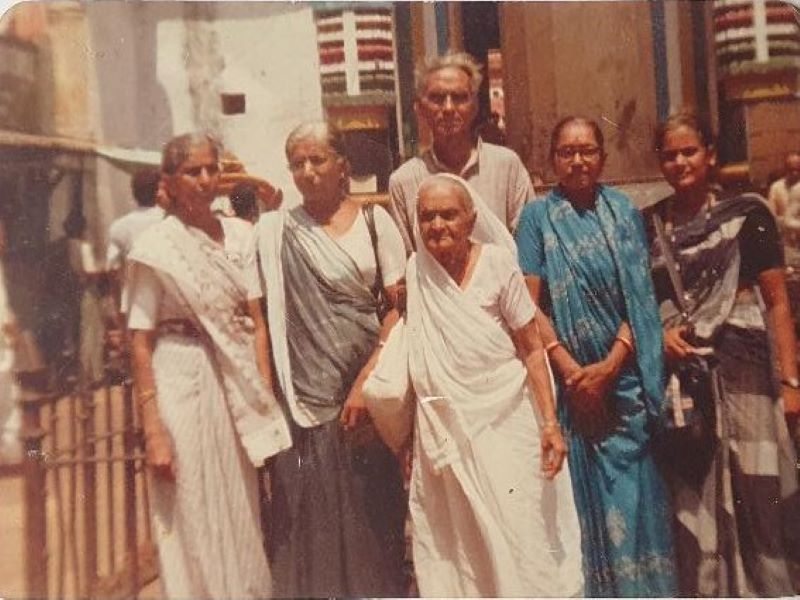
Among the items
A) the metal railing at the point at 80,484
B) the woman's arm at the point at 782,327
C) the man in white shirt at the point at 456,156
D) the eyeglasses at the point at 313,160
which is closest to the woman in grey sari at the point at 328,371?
the eyeglasses at the point at 313,160

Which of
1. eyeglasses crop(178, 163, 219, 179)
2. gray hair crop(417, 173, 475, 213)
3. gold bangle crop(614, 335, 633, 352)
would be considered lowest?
gold bangle crop(614, 335, 633, 352)

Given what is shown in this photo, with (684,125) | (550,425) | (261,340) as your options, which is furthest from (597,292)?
(261,340)

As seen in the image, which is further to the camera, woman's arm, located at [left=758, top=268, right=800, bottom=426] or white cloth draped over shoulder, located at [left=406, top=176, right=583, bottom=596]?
woman's arm, located at [left=758, top=268, right=800, bottom=426]

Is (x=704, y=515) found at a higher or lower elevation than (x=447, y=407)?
lower

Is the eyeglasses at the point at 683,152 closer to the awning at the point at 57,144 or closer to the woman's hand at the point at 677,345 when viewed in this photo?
the woman's hand at the point at 677,345

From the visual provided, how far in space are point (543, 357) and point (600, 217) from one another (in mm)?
376

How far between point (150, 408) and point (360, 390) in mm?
516

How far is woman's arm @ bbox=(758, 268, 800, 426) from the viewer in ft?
5.71

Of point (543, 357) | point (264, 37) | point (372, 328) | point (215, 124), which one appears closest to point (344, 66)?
point (264, 37)

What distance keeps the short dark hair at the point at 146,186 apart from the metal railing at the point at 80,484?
17.8 inches

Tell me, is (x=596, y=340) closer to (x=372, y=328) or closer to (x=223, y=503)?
(x=372, y=328)

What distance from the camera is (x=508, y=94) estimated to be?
5.91 ft

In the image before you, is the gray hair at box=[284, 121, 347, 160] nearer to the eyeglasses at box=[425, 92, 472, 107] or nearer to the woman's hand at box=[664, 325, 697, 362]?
the eyeglasses at box=[425, 92, 472, 107]

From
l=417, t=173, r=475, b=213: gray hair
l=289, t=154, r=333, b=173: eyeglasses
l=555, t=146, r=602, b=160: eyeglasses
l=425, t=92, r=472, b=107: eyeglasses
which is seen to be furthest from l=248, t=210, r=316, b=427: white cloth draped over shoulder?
l=555, t=146, r=602, b=160: eyeglasses
